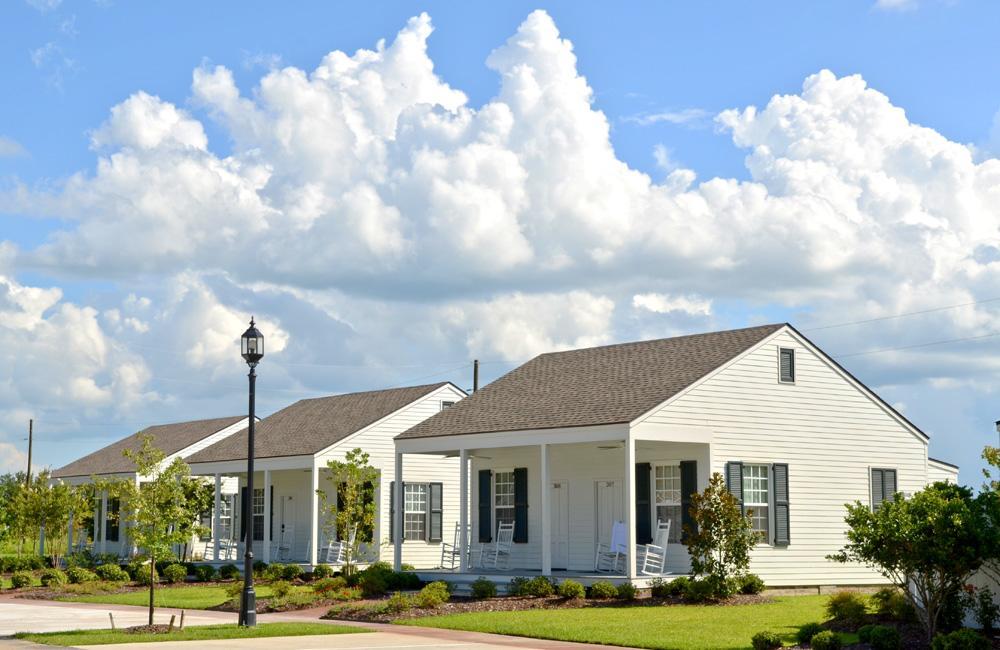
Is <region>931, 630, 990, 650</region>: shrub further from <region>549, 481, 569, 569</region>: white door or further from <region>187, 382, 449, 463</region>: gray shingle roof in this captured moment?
<region>187, 382, 449, 463</region>: gray shingle roof

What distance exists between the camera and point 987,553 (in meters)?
16.3

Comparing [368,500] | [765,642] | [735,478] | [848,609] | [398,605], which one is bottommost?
[398,605]

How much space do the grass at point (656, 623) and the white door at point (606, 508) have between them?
545cm

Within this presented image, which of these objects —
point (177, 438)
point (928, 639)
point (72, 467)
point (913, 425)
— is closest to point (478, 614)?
point (928, 639)

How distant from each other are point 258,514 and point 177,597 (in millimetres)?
12162

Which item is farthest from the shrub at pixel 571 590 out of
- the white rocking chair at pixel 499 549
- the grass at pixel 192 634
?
the white rocking chair at pixel 499 549

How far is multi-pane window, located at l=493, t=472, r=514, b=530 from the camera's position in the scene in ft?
107

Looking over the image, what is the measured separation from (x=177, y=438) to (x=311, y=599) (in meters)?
26.9

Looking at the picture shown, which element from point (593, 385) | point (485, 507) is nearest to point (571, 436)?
point (593, 385)

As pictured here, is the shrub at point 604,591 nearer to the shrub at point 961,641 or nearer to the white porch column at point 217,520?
the shrub at point 961,641

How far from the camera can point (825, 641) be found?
15812 mm

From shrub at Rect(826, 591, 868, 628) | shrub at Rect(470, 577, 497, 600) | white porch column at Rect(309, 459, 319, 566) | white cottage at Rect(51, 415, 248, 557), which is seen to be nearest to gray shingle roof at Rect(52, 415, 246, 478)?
white cottage at Rect(51, 415, 248, 557)

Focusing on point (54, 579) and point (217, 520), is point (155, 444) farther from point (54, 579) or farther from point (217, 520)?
point (54, 579)

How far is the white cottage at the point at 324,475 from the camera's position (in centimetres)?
3909
